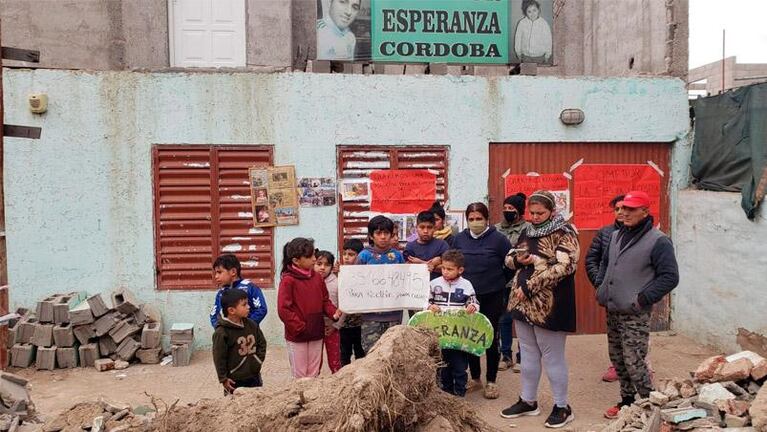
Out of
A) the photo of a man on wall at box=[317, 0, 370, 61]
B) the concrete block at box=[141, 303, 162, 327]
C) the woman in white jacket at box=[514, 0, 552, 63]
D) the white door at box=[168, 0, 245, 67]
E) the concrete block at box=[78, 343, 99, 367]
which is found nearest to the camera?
the concrete block at box=[78, 343, 99, 367]

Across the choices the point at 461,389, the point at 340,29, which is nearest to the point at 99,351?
the point at 461,389

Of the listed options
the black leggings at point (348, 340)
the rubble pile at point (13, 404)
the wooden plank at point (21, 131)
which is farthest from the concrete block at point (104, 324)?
the black leggings at point (348, 340)

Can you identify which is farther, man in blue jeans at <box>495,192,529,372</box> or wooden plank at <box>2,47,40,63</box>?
man in blue jeans at <box>495,192,529,372</box>

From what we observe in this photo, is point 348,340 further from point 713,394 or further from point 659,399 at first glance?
point 713,394

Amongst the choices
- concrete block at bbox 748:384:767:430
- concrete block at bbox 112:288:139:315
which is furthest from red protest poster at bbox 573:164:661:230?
concrete block at bbox 112:288:139:315

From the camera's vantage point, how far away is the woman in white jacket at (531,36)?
8.88 meters

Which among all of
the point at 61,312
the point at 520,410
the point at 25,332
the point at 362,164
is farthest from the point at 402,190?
the point at 25,332

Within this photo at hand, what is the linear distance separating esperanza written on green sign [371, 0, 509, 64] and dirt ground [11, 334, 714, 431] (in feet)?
13.3

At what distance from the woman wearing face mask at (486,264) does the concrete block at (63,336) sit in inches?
174

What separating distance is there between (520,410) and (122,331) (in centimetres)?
450

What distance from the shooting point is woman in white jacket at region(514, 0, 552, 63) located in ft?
29.1

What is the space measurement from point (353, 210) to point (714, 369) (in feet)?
14.3

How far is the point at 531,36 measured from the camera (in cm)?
888

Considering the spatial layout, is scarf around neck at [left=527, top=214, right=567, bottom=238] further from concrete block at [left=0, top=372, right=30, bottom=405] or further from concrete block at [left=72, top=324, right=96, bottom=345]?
concrete block at [left=72, top=324, right=96, bottom=345]
